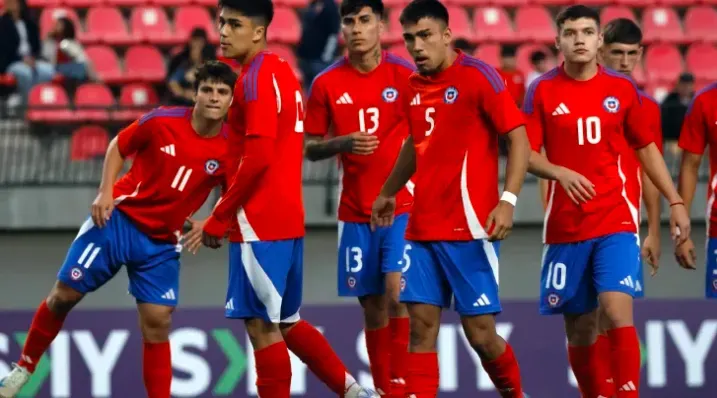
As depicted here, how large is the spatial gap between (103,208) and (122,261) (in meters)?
0.35

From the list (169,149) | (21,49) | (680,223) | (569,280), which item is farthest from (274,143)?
(21,49)

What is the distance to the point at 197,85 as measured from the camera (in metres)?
8.05

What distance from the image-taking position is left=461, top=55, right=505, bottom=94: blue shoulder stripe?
7031 millimetres

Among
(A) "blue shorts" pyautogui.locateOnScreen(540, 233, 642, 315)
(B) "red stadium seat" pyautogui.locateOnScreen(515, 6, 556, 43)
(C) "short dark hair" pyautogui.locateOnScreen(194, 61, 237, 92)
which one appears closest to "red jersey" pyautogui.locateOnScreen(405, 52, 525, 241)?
(A) "blue shorts" pyautogui.locateOnScreen(540, 233, 642, 315)

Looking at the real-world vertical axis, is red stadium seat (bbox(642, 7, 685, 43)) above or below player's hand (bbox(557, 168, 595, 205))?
above

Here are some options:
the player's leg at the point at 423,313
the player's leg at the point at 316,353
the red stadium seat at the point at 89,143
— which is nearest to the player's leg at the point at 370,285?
the player's leg at the point at 316,353

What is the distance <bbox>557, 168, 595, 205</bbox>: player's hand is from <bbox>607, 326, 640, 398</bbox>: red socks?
740mm

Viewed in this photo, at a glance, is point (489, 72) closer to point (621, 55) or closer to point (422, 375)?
point (422, 375)

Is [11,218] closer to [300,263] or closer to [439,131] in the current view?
[300,263]

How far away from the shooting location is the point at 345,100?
27.7 ft

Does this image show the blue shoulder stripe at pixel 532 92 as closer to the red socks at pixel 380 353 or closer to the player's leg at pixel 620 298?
the player's leg at pixel 620 298

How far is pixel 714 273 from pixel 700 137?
2.65 ft

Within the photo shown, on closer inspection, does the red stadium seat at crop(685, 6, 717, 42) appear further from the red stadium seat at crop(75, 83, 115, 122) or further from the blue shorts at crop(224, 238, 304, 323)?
the blue shorts at crop(224, 238, 304, 323)

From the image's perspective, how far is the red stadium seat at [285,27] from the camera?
15.4 metres
